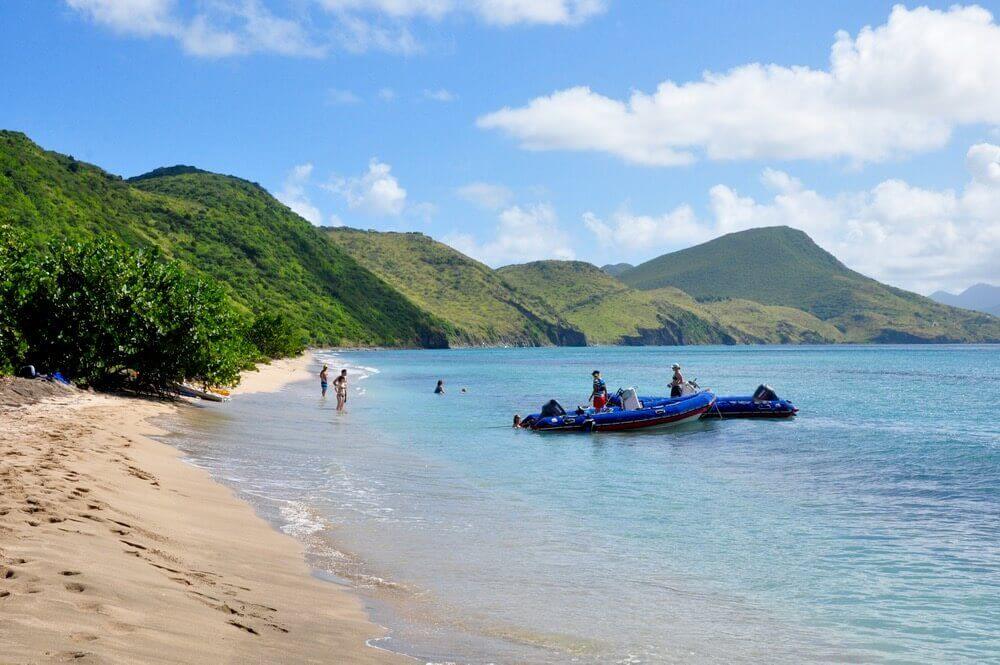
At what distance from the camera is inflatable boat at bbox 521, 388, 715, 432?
29.3m

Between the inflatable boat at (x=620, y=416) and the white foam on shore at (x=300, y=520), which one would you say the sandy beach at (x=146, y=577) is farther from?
the inflatable boat at (x=620, y=416)

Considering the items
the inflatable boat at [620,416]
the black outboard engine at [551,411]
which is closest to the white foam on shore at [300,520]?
the inflatable boat at [620,416]

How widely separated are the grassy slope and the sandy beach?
257ft

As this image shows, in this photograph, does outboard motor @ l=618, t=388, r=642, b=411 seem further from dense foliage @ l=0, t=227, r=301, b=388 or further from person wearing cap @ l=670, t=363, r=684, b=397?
dense foliage @ l=0, t=227, r=301, b=388

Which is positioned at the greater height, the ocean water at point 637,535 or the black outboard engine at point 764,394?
the black outboard engine at point 764,394

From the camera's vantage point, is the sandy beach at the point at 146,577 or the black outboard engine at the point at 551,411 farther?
the black outboard engine at the point at 551,411

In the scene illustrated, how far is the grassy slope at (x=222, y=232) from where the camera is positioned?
99562mm

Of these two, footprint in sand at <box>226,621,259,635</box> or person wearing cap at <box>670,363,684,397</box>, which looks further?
person wearing cap at <box>670,363,684,397</box>

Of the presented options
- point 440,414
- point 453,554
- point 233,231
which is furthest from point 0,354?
point 233,231

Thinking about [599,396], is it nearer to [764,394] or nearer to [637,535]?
[764,394]

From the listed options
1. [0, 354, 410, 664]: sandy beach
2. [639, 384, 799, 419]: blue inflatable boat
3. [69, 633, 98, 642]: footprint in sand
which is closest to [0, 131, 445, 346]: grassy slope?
[639, 384, 799, 419]: blue inflatable boat

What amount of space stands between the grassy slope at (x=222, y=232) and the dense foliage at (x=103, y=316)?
58383 mm

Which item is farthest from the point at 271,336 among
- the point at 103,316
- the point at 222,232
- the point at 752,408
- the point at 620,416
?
the point at 222,232

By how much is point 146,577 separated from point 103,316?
74.8 feet
